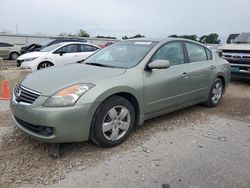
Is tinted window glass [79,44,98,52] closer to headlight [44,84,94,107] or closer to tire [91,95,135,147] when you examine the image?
tire [91,95,135,147]

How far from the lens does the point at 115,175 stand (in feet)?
10.3

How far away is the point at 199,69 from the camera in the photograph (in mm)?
5152

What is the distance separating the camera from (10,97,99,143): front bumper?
3242mm

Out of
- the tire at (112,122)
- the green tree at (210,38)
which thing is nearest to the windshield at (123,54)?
the tire at (112,122)

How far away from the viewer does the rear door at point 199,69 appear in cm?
501

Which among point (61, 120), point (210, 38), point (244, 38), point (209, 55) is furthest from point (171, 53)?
point (210, 38)

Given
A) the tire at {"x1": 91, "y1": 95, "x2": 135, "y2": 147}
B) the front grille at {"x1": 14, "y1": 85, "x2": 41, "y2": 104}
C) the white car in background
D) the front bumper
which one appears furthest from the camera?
the white car in background

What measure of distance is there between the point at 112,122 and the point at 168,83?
1.26m

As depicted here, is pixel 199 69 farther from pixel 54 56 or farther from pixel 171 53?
pixel 54 56

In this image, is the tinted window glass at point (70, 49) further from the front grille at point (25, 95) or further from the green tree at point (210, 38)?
the green tree at point (210, 38)

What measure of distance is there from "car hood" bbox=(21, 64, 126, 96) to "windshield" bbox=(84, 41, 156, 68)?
11.3 inches

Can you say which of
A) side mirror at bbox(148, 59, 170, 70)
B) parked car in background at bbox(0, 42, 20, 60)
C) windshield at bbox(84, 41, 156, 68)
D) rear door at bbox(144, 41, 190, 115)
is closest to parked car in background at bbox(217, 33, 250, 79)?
rear door at bbox(144, 41, 190, 115)

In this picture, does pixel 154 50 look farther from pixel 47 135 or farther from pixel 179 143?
pixel 47 135

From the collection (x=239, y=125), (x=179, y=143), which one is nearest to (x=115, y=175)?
(x=179, y=143)
